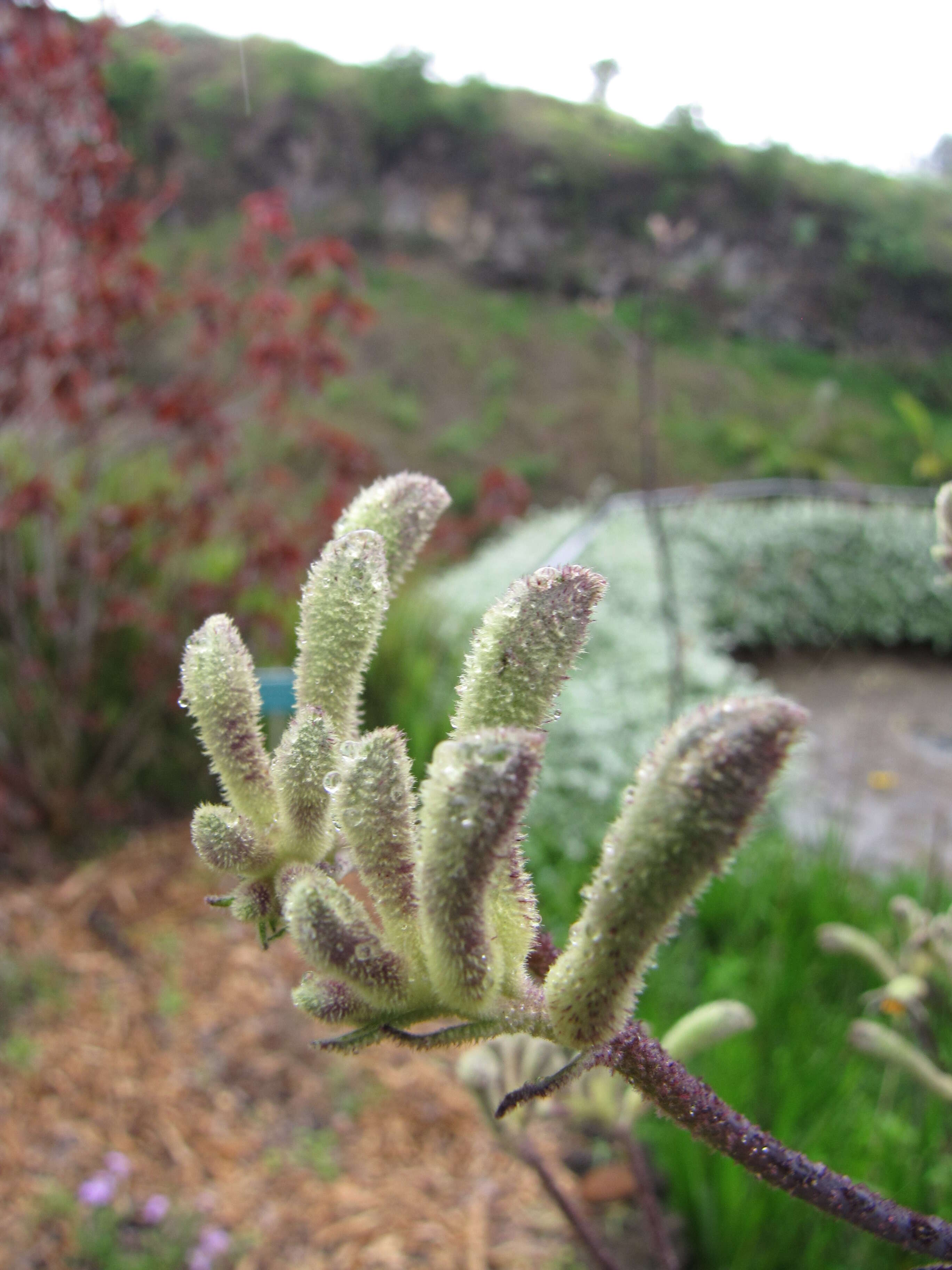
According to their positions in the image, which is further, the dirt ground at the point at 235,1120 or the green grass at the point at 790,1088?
the dirt ground at the point at 235,1120

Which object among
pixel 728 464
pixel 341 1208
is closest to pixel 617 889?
pixel 341 1208

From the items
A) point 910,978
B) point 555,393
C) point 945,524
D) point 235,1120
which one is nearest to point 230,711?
point 945,524

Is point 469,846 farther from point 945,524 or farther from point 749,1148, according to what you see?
point 945,524

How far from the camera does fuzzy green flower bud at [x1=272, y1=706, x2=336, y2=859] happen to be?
407mm

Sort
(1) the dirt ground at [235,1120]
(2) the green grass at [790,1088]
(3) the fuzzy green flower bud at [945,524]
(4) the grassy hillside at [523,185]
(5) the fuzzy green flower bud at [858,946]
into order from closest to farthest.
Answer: (3) the fuzzy green flower bud at [945,524]
(5) the fuzzy green flower bud at [858,946]
(2) the green grass at [790,1088]
(1) the dirt ground at [235,1120]
(4) the grassy hillside at [523,185]

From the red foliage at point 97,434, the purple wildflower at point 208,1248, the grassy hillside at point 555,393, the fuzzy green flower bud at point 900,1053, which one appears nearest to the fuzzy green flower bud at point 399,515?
the fuzzy green flower bud at point 900,1053

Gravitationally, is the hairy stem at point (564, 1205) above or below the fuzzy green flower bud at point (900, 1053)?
below

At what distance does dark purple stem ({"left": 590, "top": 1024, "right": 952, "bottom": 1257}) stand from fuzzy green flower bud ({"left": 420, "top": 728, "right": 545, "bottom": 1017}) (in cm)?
6

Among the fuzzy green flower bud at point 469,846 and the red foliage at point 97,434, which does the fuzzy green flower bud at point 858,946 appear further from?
the red foliage at point 97,434

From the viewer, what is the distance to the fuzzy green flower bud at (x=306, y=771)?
1.34ft

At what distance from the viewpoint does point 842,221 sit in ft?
25.3

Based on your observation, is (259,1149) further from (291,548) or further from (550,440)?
(550,440)

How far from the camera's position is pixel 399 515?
1.59 feet

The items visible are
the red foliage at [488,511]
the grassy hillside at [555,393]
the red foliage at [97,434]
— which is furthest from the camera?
the grassy hillside at [555,393]
